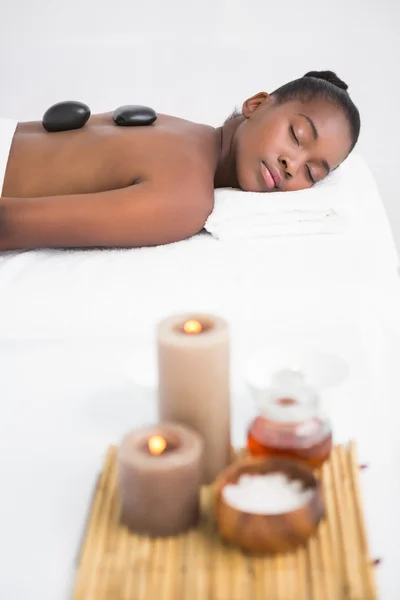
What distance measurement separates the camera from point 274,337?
116 centimetres

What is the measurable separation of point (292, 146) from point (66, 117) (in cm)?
56

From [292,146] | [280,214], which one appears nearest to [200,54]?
[292,146]

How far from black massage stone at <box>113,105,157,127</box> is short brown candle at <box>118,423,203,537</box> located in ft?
3.98

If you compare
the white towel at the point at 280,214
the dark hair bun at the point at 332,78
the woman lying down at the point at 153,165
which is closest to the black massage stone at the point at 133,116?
the woman lying down at the point at 153,165

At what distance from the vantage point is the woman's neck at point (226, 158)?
1.83 meters

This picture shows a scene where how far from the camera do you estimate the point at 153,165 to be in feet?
5.16

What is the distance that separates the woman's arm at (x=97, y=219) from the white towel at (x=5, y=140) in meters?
0.17

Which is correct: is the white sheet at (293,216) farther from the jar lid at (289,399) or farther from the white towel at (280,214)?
the jar lid at (289,399)

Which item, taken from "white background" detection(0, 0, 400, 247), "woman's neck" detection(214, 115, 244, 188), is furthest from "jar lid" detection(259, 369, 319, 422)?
"white background" detection(0, 0, 400, 247)

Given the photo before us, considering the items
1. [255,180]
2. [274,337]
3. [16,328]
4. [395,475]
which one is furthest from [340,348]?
[255,180]

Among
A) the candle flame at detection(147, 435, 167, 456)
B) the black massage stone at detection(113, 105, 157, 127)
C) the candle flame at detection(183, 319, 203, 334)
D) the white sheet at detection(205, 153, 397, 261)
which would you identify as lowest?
the white sheet at detection(205, 153, 397, 261)

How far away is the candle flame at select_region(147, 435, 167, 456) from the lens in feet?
2.32

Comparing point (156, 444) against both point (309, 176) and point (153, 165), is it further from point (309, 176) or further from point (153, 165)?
point (309, 176)

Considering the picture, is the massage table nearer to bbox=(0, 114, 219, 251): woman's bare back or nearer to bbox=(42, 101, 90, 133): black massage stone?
bbox=(0, 114, 219, 251): woman's bare back
